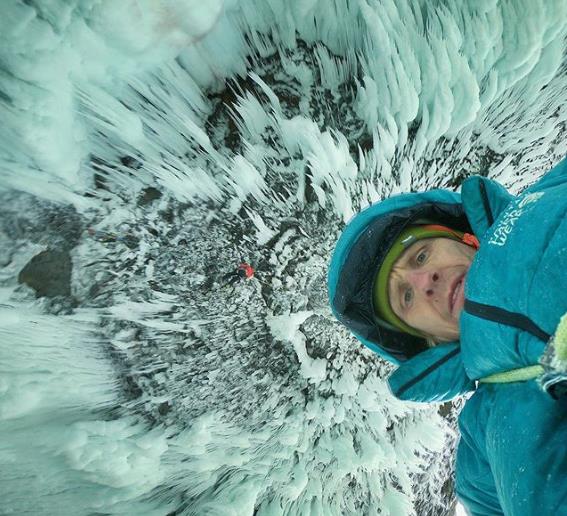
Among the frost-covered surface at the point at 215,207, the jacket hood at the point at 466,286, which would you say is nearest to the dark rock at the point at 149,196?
the frost-covered surface at the point at 215,207

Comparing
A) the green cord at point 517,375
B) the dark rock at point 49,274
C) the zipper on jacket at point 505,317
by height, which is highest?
the dark rock at point 49,274

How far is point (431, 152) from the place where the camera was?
215 cm

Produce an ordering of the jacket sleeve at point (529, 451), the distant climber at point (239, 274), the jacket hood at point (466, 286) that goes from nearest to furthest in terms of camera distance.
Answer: the jacket sleeve at point (529, 451), the jacket hood at point (466, 286), the distant climber at point (239, 274)

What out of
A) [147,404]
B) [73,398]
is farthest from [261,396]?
[73,398]

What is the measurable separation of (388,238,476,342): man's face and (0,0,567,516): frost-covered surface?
61 cm

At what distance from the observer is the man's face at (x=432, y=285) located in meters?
1.39

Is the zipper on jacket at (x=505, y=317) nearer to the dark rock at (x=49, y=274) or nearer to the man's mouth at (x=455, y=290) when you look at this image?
the man's mouth at (x=455, y=290)

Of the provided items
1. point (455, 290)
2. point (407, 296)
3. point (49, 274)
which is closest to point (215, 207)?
point (49, 274)

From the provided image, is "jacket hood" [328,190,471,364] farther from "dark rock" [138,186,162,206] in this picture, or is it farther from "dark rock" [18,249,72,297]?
"dark rock" [18,249,72,297]

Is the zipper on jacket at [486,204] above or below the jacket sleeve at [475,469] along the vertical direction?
above

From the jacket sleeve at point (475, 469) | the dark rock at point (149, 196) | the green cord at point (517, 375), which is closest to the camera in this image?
the green cord at point (517, 375)

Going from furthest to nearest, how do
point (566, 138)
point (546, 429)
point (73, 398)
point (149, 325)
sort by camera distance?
point (566, 138) < point (149, 325) < point (73, 398) < point (546, 429)

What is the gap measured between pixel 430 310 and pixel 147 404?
4.26 feet

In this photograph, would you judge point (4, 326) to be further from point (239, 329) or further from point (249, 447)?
point (249, 447)
